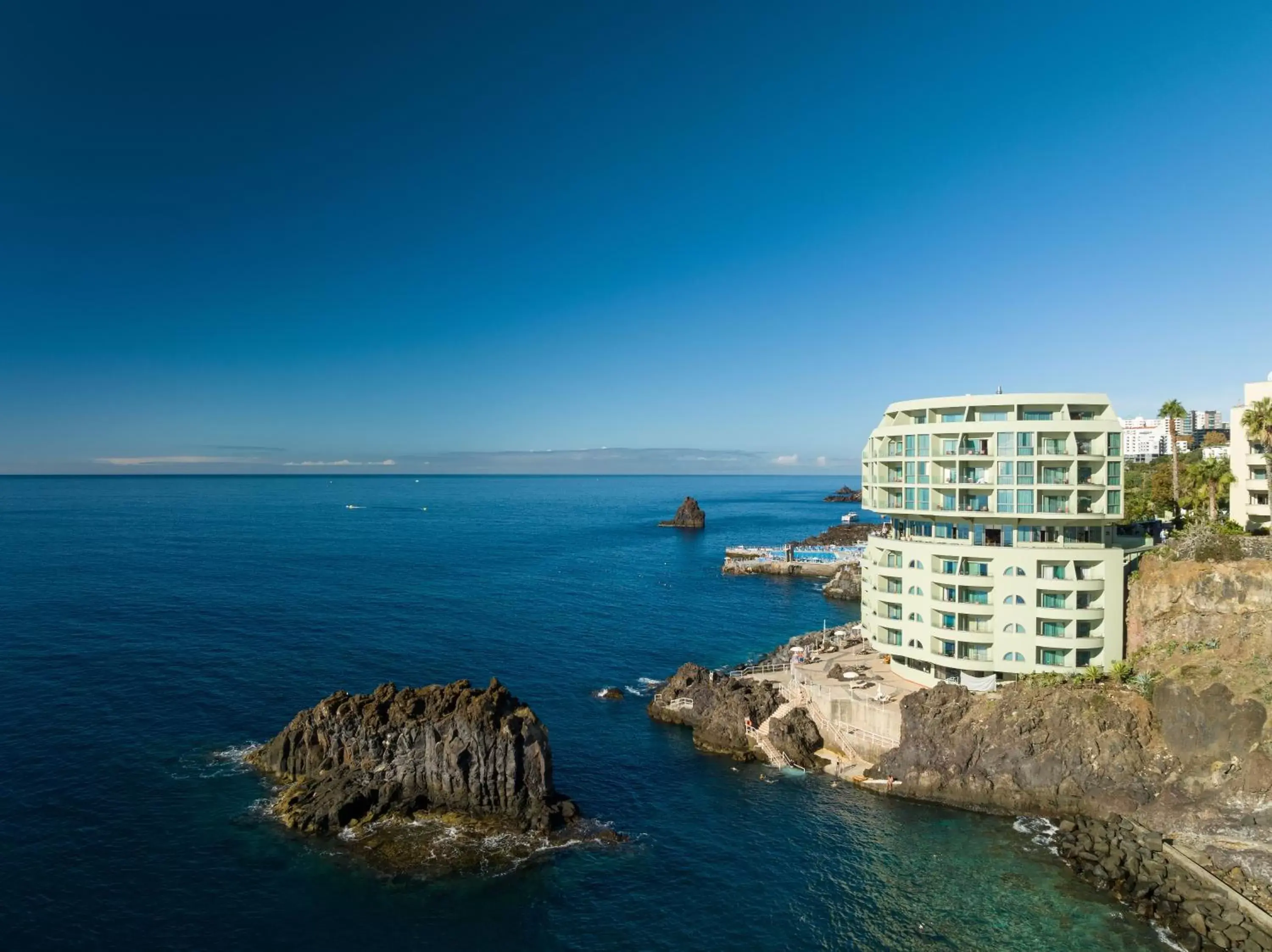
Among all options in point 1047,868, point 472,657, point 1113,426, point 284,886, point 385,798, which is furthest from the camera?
point 472,657

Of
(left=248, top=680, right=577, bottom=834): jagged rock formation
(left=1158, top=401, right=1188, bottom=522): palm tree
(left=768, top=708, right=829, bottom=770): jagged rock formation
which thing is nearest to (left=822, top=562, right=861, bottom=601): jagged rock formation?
(left=1158, top=401, right=1188, bottom=522): palm tree

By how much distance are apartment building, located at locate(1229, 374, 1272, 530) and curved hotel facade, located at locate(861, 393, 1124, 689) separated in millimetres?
23806

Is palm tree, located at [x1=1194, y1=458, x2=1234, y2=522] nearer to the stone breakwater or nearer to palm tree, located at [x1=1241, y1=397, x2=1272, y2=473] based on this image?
palm tree, located at [x1=1241, y1=397, x2=1272, y2=473]

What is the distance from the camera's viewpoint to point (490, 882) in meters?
44.9

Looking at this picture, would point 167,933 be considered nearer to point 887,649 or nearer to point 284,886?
point 284,886

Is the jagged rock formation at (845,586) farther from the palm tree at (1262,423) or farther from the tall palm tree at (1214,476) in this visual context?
the palm tree at (1262,423)

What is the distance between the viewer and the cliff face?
54.7 m

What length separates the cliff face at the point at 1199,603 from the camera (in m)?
54.7

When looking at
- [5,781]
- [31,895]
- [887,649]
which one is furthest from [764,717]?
[5,781]

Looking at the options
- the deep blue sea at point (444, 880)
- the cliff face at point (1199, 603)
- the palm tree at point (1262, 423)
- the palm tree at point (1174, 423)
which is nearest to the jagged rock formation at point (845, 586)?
the deep blue sea at point (444, 880)

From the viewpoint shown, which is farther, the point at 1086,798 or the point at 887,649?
the point at 887,649

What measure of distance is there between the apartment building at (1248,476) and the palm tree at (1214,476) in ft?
3.56

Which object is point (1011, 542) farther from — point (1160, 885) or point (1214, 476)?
point (1214, 476)

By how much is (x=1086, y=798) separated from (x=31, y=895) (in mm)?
68026
